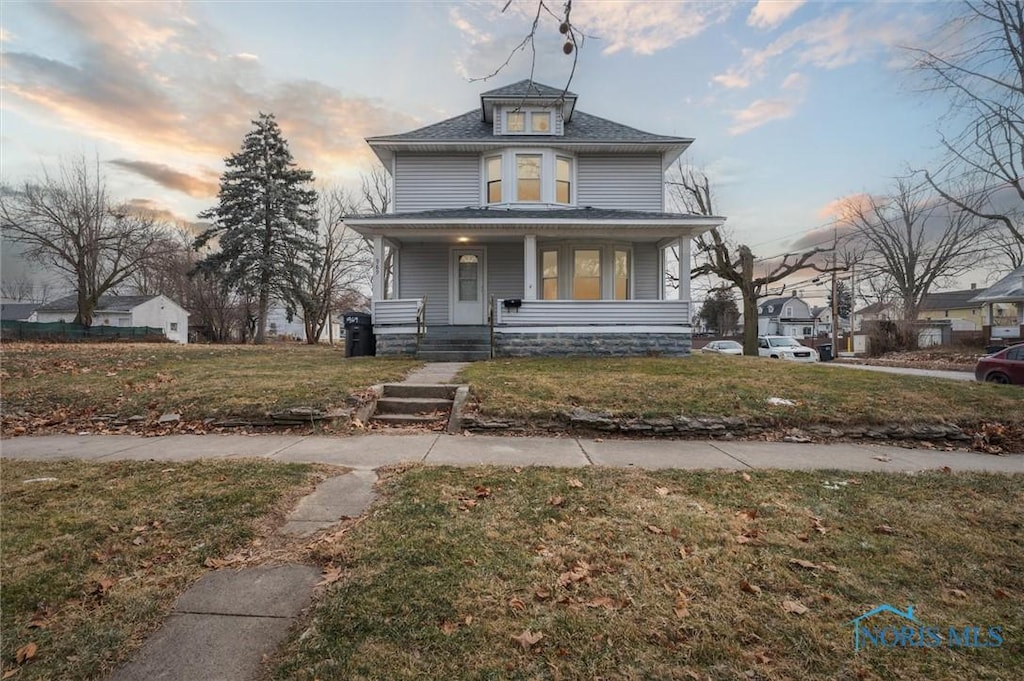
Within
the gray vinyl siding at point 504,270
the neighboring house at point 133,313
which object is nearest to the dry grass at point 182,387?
the gray vinyl siding at point 504,270

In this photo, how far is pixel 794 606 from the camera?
7.96ft

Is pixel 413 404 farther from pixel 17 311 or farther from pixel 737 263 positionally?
pixel 17 311

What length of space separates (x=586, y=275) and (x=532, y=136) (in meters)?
4.97

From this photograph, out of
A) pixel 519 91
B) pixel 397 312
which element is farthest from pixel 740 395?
pixel 519 91

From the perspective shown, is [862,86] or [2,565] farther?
[862,86]

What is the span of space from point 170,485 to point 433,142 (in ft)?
42.4

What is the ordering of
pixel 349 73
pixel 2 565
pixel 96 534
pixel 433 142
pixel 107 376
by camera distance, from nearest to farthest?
pixel 2 565 < pixel 96 534 < pixel 349 73 < pixel 107 376 < pixel 433 142

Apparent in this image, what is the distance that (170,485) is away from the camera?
4.05 meters

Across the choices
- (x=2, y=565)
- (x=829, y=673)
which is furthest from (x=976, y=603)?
(x=2, y=565)

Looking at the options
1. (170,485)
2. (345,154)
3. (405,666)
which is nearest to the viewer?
(405,666)

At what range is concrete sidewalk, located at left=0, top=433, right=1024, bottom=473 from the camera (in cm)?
506

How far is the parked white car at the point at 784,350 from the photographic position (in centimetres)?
2100

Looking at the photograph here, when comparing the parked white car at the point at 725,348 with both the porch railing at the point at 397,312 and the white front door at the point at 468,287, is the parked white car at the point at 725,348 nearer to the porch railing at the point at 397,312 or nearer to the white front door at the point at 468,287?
the white front door at the point at 468,287

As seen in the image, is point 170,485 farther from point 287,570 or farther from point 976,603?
point 976,603
